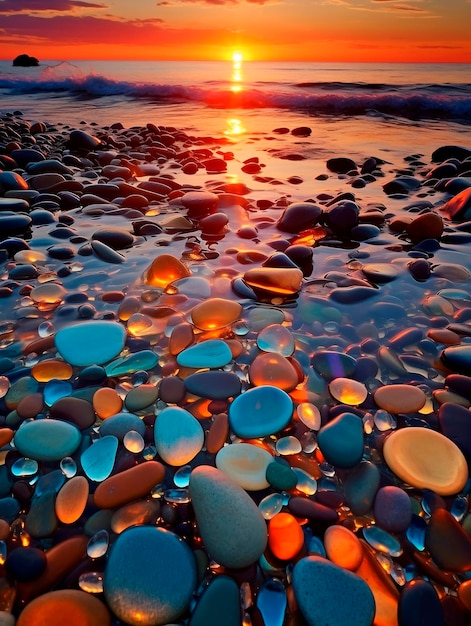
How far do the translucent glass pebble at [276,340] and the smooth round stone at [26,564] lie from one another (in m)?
1.08

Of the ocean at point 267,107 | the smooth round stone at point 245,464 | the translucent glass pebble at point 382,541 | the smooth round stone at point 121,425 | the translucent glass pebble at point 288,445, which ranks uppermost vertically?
the ocean at point 267,107

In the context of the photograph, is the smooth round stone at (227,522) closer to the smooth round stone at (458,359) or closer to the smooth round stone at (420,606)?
the smooth round stone at (420,606)

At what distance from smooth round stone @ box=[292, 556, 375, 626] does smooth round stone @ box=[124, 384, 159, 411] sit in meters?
0.75

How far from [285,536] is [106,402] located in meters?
0.76

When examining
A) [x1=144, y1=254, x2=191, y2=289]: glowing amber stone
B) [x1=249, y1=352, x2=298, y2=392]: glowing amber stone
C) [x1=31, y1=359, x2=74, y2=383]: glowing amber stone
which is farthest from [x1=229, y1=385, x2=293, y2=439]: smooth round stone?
[x1=144, y1=254, x2=191, y2=289]: glowing amber stone

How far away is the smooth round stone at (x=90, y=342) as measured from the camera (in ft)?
5.74

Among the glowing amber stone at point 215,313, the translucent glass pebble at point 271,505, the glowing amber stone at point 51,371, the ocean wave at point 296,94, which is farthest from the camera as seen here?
the ocean wave at point 296,94

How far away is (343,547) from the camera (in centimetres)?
109

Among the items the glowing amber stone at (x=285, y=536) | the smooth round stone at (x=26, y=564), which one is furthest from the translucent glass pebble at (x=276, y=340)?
the smooth round stone at (x=26, y=564)

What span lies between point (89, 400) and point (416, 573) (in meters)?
1.14

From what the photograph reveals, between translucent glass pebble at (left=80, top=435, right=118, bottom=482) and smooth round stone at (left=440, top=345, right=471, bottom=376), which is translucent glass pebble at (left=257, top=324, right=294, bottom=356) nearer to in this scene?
smooth round stone at (left=440, top=345, right=471, bottom=376)

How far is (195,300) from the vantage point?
7.37ft

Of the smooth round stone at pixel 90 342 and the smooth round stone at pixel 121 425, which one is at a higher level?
the smooth round stone at pixel 90 342

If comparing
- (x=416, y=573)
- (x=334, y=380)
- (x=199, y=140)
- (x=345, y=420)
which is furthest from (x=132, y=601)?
(x=199, y=140)
